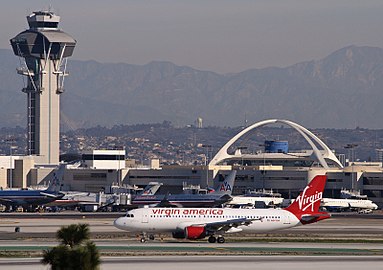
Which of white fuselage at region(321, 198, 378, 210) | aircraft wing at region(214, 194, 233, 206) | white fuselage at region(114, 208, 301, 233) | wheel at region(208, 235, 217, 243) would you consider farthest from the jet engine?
white fuselage at region(321, 198, 378, 210)

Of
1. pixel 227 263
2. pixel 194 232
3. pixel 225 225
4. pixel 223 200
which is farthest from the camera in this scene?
pixel 223 200

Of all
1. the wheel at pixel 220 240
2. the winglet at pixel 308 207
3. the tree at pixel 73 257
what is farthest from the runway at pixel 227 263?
the tree at pixel 73 257

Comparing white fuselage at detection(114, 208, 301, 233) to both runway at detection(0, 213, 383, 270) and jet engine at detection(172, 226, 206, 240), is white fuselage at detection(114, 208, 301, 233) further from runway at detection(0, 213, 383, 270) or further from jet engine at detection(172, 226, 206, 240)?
runway at detection(0, 213, 383, 270)

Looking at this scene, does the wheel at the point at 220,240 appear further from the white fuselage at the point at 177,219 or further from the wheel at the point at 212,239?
the white fuselage at the point at 177,219

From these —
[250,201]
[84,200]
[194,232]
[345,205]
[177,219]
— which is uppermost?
[177,219]

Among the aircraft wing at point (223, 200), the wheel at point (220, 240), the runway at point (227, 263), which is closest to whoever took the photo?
the runway at point (227, 263)

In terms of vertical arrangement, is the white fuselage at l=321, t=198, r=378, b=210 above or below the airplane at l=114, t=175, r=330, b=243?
below

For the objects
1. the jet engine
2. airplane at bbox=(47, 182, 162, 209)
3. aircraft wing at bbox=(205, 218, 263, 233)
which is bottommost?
airplane at bbox=(47, 182, 162, 209)

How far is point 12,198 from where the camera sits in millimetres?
180125

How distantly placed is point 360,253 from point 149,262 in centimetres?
1882

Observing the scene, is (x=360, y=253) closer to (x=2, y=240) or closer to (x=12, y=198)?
(x=2, y=240)

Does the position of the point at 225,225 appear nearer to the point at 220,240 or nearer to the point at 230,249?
the point at 220,240

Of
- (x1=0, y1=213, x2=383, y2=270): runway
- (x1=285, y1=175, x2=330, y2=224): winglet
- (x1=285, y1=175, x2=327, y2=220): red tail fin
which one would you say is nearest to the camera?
(x1=0, y1=213, x2=383, y2=270): runway

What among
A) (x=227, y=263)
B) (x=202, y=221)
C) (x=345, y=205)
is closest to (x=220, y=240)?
(x=202, y=221)
